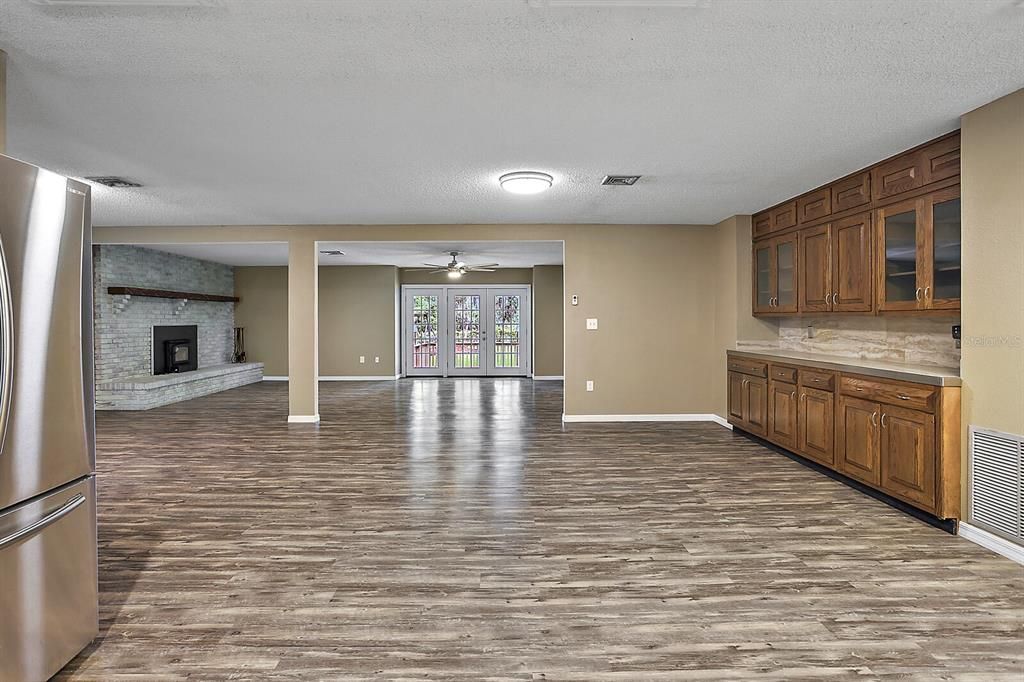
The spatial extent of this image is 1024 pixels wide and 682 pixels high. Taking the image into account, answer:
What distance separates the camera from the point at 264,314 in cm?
1146

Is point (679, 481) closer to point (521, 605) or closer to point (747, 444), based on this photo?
point (747, 444)

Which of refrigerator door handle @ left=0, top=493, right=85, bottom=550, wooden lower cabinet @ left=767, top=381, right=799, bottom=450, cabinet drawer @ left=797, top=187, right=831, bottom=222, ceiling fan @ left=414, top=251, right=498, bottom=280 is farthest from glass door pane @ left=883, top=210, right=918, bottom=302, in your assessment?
ceiling fan @ left=414, top=251, right=498, bottom=280

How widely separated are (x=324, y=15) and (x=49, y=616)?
2.29 m

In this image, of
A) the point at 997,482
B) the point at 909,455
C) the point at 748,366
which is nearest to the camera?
the point at 997,482

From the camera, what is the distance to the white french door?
1209 cm

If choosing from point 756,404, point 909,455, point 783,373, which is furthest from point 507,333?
point 909,455

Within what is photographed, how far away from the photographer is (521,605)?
2.35 metres

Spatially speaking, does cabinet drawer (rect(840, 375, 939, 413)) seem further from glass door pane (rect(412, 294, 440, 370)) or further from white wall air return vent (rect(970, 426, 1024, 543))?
glass door pane (rect(412, 294, 440, 370))

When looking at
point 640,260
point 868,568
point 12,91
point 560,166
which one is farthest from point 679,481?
point 12,91

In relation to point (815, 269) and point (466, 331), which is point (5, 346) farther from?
point (466, 331)

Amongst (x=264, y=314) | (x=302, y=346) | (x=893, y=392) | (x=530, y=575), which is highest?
(x=264, y=314)

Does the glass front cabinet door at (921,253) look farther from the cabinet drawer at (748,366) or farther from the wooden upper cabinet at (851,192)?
the cabinet drawer at (748,366)

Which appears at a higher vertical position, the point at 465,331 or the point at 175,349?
the point at 465,331

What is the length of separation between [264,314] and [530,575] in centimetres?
1042
